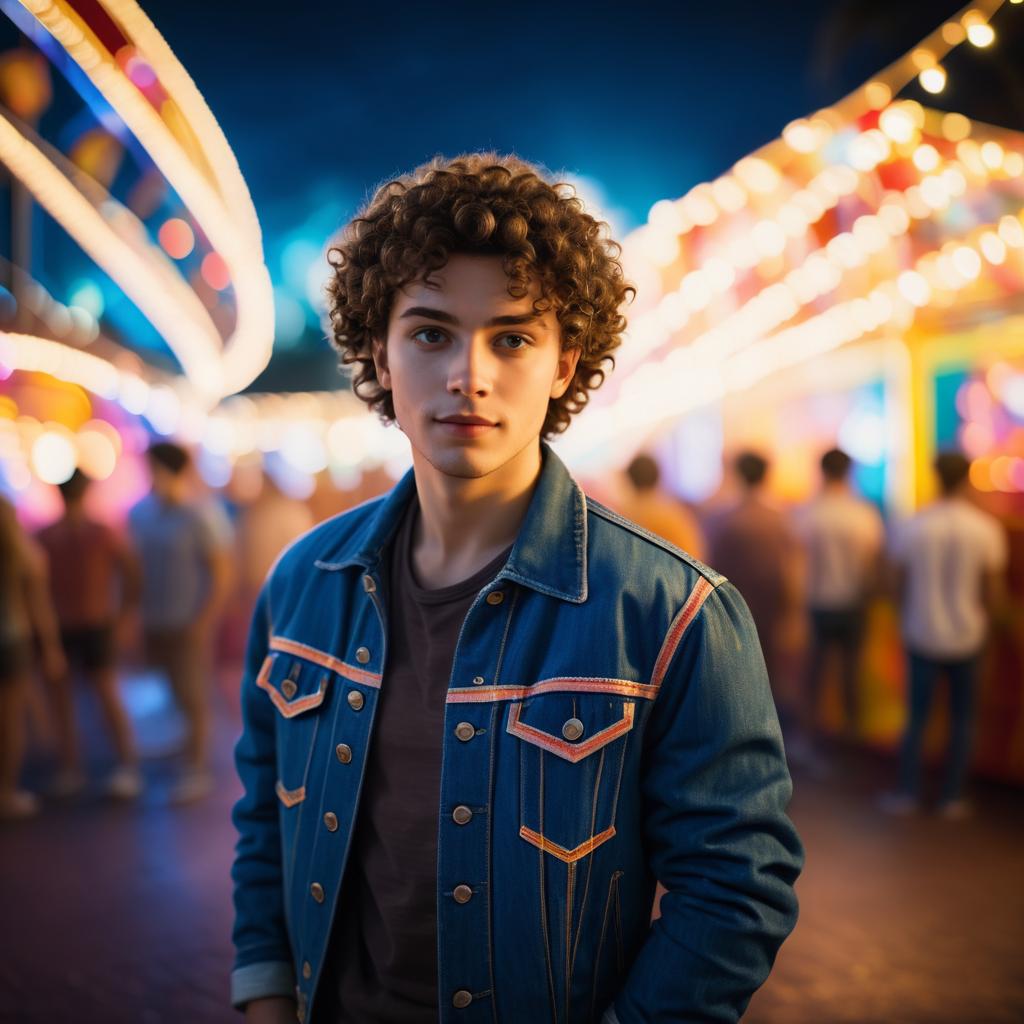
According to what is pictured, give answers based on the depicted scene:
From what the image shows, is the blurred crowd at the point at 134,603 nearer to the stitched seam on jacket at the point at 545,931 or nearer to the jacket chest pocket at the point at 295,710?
the jacket chest pocket at the point at 295,710

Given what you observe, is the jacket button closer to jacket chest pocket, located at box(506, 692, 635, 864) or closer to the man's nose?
jacket chest pocket, located at box(506, 692, 635, 864)

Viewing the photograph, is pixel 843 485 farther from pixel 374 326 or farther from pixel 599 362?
pixel 374 326

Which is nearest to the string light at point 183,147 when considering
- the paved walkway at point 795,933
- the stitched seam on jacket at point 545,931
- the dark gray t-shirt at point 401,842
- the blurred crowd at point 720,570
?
the blurred crowd at point 720,570

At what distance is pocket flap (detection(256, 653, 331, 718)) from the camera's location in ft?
5.02

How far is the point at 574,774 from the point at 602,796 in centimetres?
5

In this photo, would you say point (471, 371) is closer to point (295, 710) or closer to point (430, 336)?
point (430, 336)

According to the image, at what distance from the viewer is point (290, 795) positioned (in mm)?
1562

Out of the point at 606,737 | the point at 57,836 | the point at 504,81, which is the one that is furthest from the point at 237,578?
the point at 504,81

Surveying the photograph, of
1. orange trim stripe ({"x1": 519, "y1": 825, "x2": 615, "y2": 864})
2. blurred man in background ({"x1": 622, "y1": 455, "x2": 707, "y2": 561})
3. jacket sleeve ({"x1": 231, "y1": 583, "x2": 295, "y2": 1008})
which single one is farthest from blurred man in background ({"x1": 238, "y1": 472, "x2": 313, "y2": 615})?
orange trim stripe ({"x1": 519, "y1": 825, "x2": 615, "y2": 864})

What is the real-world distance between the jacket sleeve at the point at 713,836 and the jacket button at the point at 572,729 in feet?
0.38

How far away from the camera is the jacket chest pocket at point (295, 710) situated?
5.02 ft

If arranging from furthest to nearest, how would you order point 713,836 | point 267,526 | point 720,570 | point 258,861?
point 267,526
point 720,570
point 258,861
point 713,836

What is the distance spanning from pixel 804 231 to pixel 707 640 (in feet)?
A: 20.8

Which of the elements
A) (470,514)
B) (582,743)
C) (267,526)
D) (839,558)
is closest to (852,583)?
(839,558)
